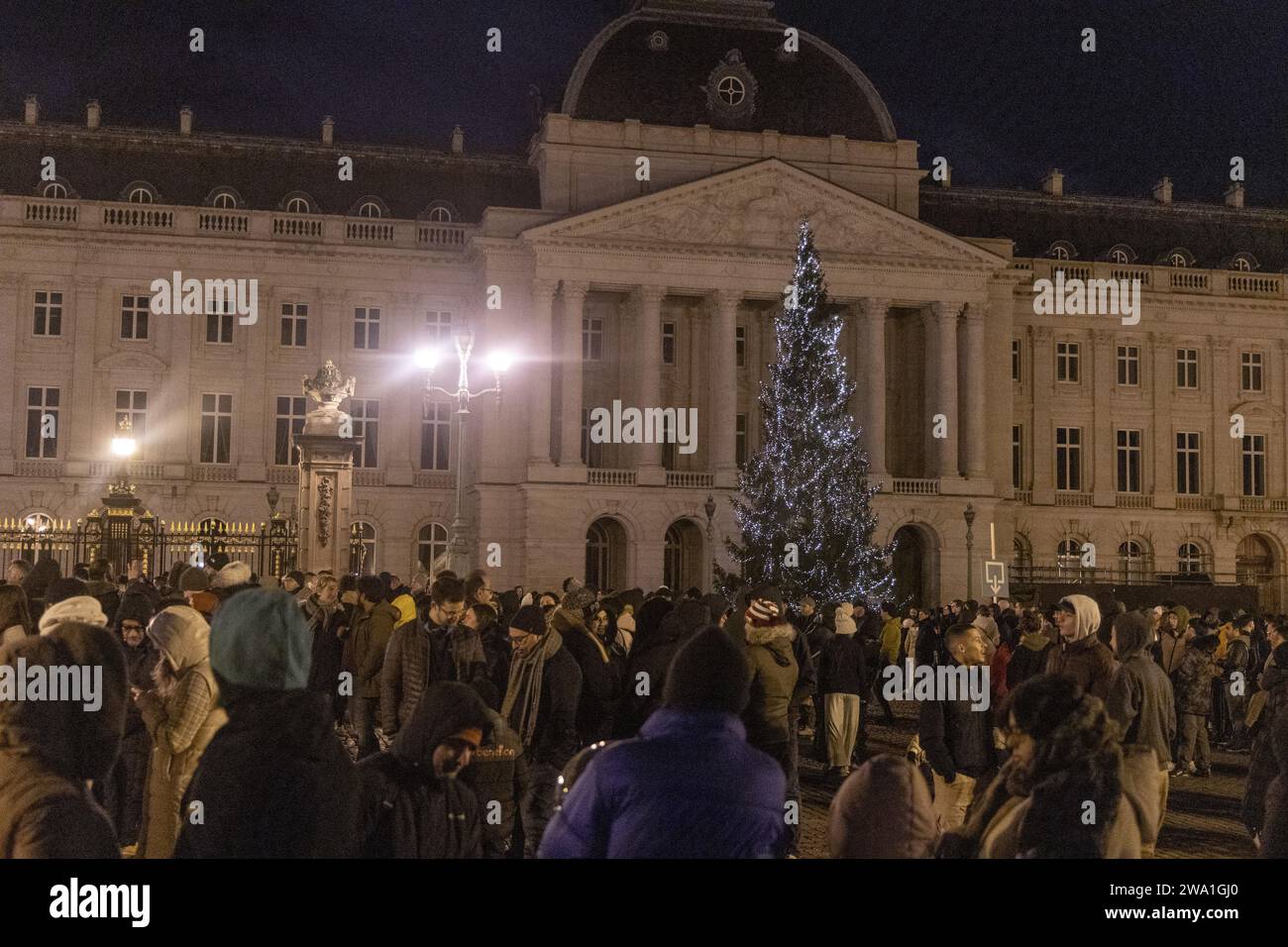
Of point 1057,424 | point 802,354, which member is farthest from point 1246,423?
point 802,354

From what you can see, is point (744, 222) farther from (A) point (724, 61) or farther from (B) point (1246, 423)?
(B) point (1246, 423)

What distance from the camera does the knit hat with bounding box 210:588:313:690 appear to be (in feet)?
17.6

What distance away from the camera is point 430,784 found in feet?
18.6

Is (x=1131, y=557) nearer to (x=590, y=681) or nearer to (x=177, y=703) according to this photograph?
(x=590, y=681)

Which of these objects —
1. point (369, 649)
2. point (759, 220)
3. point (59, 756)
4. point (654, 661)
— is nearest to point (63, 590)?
point (369, 649)

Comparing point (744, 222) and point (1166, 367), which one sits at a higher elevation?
point (744, 222)

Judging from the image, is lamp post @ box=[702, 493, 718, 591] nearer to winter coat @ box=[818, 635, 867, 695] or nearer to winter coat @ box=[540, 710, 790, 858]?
winter coat @ box=[818, 635, 867, 695]

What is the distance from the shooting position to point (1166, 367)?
56.8m

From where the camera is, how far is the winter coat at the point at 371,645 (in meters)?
13.5

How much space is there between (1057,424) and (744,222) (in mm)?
15286

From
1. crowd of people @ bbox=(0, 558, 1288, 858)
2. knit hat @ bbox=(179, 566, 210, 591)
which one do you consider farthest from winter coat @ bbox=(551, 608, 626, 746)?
knit hat @ bbox=(179, 566, 210, 591)

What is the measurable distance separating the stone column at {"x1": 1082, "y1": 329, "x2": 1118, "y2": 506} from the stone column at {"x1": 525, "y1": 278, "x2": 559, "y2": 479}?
21145mm

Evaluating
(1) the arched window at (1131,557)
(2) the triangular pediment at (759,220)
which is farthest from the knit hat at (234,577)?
(1) the arched window at (1131,557)

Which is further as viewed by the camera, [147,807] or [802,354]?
[802,354]
